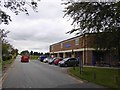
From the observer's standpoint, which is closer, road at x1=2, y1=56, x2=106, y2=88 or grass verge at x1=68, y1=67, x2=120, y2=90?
road at x1=2, y1=56, x2=106, y2=88

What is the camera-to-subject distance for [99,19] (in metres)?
24.0

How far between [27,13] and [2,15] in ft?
5.77

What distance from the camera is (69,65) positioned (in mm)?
52125

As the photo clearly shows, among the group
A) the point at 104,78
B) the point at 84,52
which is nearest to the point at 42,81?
the point at 104,78

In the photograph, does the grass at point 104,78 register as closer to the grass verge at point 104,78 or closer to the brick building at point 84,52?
the grass verge at point 104,78

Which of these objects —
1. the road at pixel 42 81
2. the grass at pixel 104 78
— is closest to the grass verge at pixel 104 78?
the grass at pixel 104 78

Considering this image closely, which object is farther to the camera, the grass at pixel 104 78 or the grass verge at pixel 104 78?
the grass at pixel 104 78

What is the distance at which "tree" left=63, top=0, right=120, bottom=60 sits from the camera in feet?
77.4

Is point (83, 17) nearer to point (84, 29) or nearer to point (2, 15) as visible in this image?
point (84, 29)

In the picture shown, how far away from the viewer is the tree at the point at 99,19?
2359 centimetres

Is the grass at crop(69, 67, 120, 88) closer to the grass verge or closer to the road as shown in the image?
the grass verge

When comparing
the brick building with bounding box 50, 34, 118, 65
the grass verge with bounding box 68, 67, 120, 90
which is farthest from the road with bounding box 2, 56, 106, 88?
the brick building with bounding box 50, 34, 118, 65

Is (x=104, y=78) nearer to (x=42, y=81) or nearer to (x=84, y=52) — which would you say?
(x=42, y=81)

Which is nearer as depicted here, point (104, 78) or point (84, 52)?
point (104, 78)
